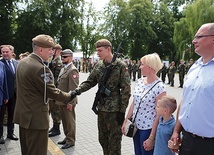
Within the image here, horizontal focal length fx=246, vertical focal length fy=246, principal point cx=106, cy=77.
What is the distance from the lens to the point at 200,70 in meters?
2.46

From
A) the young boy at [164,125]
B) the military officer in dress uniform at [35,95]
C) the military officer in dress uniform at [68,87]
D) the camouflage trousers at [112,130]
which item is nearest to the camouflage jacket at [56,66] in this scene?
the military officer in dress uniform at [68,87]

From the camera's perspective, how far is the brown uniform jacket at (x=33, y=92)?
3.04m

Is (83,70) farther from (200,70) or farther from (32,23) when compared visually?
(200,70)

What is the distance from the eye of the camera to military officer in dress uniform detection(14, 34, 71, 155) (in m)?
3.05

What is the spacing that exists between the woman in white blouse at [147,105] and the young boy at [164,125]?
11 centimetres

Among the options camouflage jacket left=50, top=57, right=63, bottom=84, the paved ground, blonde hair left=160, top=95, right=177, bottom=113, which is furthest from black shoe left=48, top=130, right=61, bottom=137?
blonde hair left=160, top=95, right=177, bottom=113

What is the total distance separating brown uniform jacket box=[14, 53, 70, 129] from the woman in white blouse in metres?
1.16

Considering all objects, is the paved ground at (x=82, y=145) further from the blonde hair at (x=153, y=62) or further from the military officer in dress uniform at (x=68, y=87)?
the blonde hair at (x=153, y=62)

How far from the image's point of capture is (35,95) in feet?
10.2

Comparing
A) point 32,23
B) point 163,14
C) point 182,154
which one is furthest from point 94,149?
point 163,14

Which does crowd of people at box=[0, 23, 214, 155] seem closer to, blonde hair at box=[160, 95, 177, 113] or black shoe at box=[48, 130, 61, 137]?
blonde hair at box=[160, 95, 177, 113]

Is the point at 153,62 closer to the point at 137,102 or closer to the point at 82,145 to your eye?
the point at 137,102

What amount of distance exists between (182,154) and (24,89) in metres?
2.01

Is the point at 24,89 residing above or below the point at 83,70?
above
